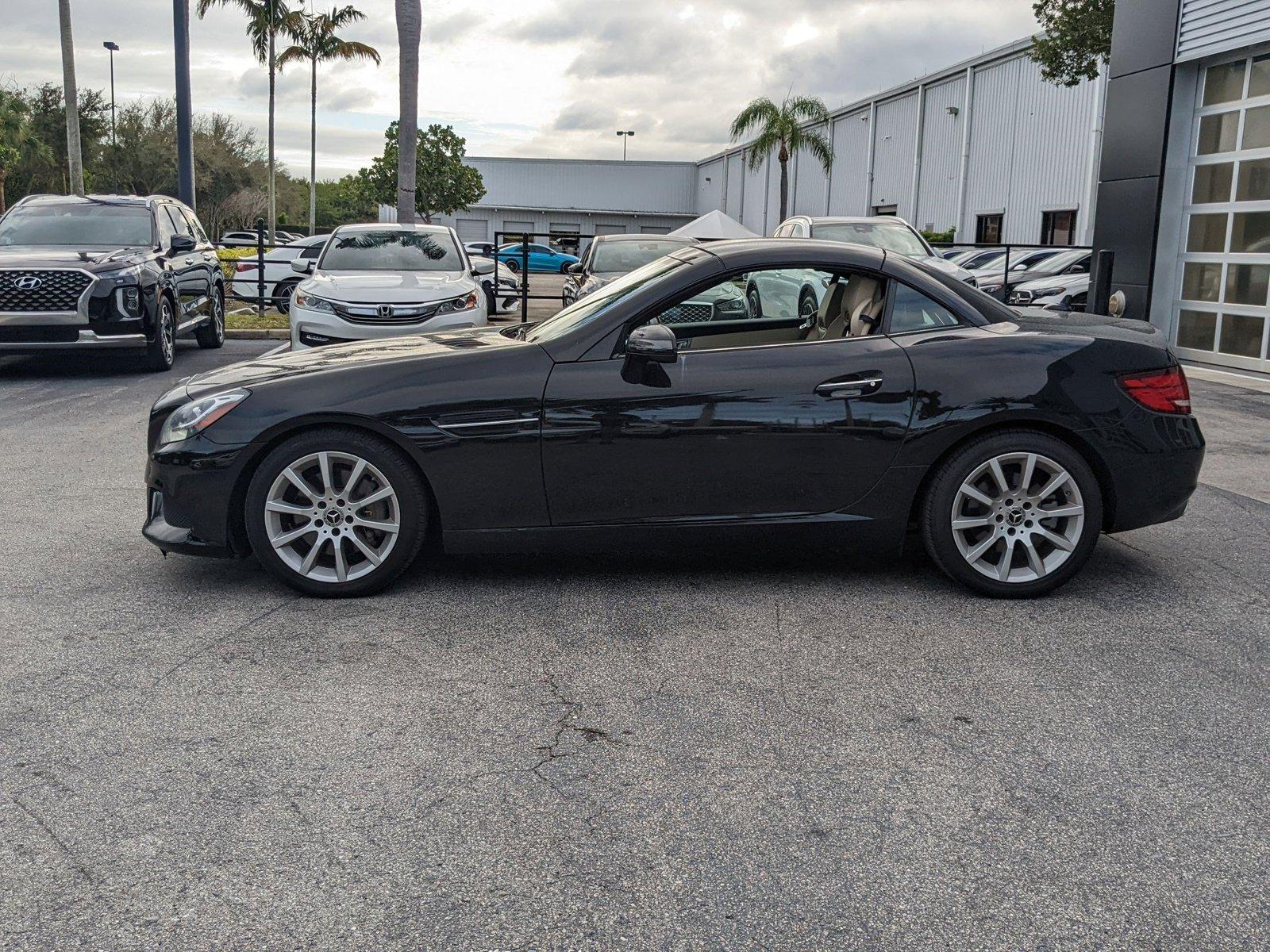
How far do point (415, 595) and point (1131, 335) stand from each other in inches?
129

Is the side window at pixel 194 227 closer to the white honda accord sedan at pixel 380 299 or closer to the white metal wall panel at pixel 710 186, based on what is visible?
the white honda accord sedan at pixel 380 299

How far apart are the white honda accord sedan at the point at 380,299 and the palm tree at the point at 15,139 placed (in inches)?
1843

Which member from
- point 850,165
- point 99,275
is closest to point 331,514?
point 99,275

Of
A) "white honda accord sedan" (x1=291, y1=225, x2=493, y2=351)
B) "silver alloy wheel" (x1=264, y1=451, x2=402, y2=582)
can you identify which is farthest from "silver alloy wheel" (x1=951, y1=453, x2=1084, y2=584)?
"white honda accord sedan" (x1=291, y1=225, x2=493, y2=351)

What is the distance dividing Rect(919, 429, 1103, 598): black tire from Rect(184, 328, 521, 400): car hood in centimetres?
187

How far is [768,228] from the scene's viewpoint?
5653cm

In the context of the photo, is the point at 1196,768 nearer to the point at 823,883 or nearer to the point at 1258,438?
the point at 823,883

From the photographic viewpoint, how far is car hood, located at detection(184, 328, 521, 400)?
16.3 ft

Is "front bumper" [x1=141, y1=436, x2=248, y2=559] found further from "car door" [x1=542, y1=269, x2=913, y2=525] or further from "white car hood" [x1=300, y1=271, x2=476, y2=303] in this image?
"white car hood" [x1=300, y1=271, x2=476, y2=303]

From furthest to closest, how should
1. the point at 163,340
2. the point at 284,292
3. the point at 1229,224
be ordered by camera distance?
1. the point at 284,292
2. the point at 1229,224
3. the point at 163,340

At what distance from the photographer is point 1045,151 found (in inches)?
1230

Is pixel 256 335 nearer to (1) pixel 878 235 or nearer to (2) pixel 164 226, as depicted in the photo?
(2) pixel 164 226

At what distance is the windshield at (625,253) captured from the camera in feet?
49.0

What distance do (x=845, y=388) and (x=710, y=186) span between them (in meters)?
65.9
